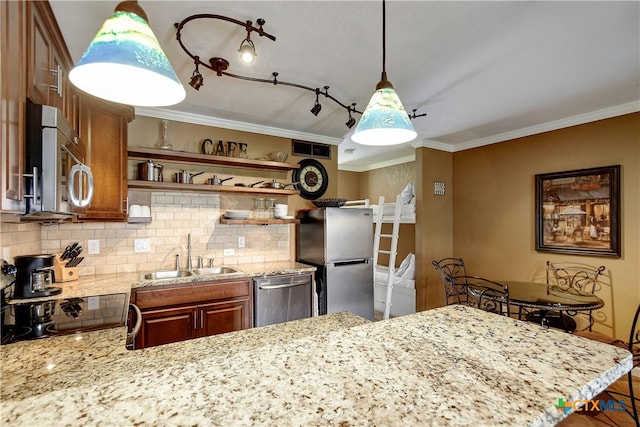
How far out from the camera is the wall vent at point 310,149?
405cm

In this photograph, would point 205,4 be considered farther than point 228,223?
No

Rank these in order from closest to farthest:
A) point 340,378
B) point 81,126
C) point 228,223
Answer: point 340,378 → point 81,126 → point 228,223

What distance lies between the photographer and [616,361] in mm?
769

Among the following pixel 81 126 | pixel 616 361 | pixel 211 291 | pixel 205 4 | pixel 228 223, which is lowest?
pixel 211 291

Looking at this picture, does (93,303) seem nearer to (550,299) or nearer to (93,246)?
(93,246)

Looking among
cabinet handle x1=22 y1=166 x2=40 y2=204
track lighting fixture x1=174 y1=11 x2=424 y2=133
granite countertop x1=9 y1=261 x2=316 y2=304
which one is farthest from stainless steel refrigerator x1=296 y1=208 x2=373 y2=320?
cabinet handle x1=22 y1=166 x2=40 y2=204

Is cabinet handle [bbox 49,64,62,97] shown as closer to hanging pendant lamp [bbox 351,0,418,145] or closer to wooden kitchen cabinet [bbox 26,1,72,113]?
wooden kitchen cabinet [bbox 26,1,72,113]

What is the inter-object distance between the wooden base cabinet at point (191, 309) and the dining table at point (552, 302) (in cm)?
235

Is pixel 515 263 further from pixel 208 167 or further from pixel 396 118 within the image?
pixel 208 167

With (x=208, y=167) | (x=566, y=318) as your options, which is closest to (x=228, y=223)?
(x=208, y=167)

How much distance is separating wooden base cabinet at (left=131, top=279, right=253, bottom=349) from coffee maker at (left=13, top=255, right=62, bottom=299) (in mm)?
595

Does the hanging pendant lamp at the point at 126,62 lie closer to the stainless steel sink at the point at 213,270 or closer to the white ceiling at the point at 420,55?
the white ceiling at the point at 420,55

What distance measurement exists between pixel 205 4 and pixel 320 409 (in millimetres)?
1936

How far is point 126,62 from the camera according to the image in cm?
93
